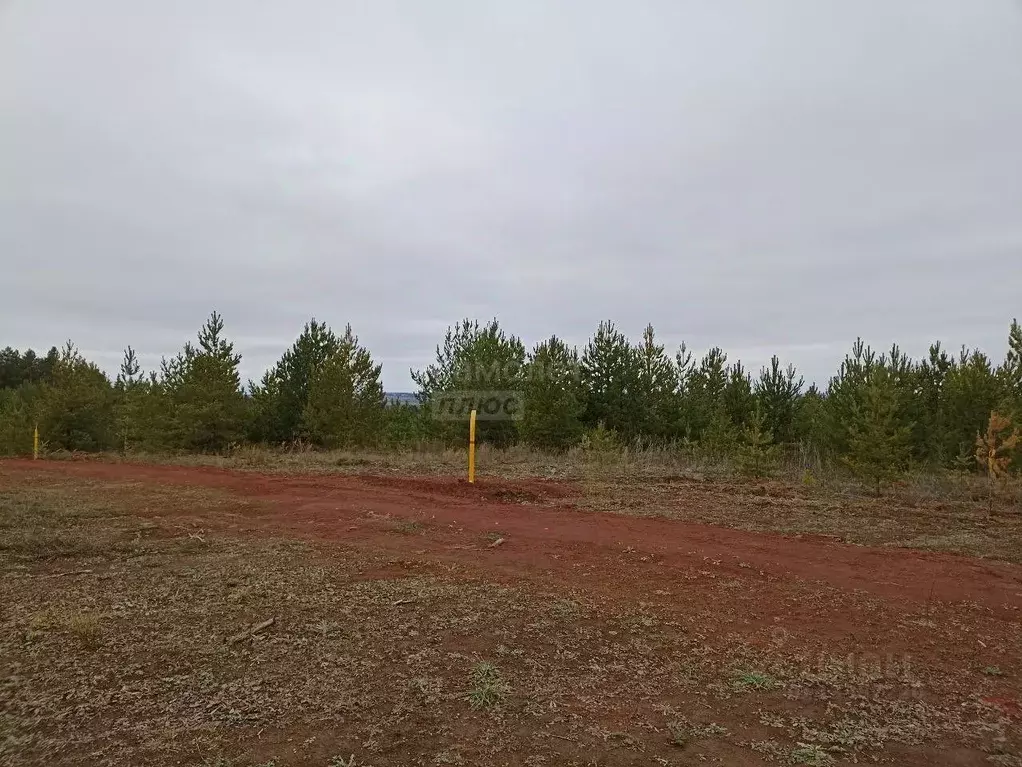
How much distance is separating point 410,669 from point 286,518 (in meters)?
5.70

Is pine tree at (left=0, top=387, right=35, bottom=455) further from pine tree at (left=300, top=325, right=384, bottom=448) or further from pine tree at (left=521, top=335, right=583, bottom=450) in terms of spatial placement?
pine tree at (left=521, top=335, right=583, bottom=450)

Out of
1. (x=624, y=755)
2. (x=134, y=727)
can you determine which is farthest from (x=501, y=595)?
(x=134, y=727)

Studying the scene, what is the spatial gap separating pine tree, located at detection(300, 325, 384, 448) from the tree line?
0.05 metres

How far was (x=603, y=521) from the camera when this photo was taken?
29.3 feet

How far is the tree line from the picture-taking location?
893 inches

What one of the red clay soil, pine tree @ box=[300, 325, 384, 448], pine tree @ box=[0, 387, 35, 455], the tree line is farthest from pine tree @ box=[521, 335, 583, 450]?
pine tree @ box=[0, 387, 35, 455]

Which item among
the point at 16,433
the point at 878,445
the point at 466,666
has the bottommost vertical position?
the point at 466,666

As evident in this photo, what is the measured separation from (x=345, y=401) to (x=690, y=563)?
20587 mm

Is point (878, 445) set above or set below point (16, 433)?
above

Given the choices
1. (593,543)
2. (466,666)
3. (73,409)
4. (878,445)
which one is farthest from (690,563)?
(73,409)

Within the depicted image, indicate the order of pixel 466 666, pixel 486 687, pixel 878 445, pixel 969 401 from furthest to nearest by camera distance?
pixel 969 401
pixel 878 445
pixel 466 666
pixel 486 687

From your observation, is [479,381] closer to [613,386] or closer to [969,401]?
[613,386]

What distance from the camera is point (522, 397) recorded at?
24.8 metres

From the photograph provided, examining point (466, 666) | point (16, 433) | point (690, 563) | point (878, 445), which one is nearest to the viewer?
point (466, 666)
